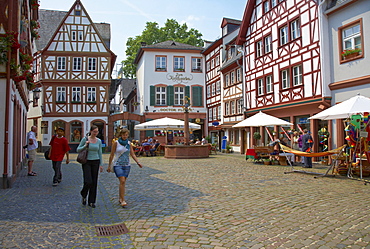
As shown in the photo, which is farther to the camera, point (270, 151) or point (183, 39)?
point (183, 39)

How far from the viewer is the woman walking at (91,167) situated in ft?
20.8

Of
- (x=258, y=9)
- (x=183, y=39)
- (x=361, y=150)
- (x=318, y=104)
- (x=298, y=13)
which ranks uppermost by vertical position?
(x=183, y=39)

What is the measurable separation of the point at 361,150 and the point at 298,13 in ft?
32.7

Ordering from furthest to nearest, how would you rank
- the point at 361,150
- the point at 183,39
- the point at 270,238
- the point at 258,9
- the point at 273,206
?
the point at 183,39
the point at 258,9
the point at 361,150
the point at 273,206
the point at 270,238

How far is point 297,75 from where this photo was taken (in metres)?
17.5

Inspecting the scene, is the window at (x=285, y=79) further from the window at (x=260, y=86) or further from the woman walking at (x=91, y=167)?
the woman walking at (x=91, y=167)

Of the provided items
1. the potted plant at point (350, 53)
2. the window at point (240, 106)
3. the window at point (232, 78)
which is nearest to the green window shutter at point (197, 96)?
the window at point (232, 78)

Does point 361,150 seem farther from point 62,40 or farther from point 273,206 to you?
point 62,40

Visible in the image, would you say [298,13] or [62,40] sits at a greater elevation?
[62,40]

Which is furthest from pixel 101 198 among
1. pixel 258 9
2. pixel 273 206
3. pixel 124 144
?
pixel 258 9

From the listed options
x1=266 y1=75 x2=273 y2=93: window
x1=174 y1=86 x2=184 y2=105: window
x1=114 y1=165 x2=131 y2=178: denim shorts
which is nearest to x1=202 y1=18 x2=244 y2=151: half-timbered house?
x1=174 y1=86 x2=184 y2=105: window

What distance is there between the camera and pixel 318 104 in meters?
15.6

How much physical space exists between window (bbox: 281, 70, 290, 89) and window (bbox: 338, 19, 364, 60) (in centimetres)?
406

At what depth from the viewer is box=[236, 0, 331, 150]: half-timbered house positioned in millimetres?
16062
